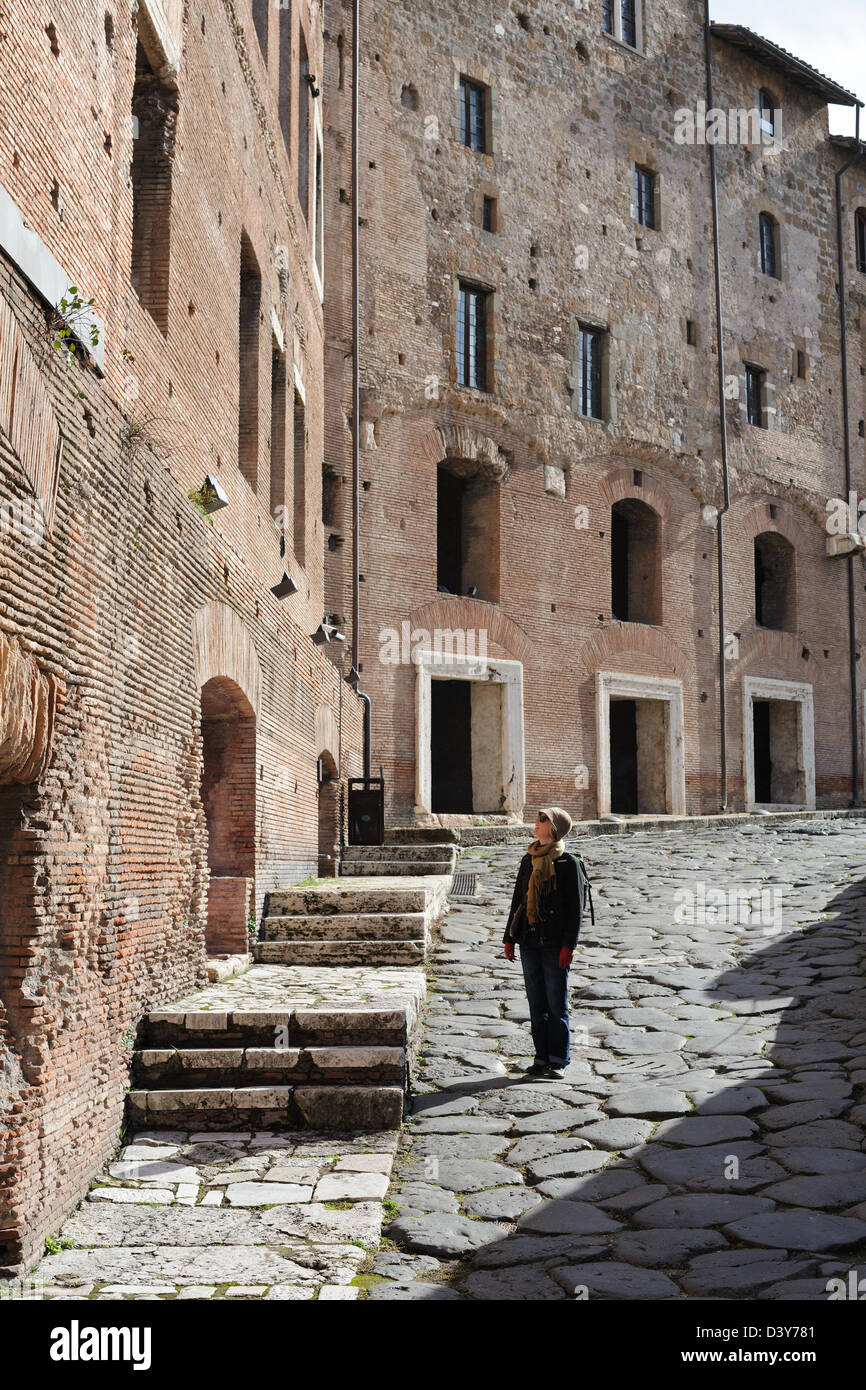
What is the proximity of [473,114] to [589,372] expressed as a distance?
437cm

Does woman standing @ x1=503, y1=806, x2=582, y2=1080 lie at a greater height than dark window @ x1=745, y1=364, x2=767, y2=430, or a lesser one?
lesser

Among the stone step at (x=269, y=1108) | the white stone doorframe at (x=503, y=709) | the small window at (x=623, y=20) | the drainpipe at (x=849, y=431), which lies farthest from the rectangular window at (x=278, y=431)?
the drainpipe at (x=849, y=431)

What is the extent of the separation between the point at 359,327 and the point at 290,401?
19.3 feet

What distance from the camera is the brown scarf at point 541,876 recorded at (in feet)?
21.5

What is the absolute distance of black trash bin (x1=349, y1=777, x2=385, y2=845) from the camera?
1402 cm

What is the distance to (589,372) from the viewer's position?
20141mm

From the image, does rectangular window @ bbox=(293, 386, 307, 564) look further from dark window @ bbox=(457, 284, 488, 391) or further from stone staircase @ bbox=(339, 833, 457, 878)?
dark window @ bbox=(457, 284, 488, 391)

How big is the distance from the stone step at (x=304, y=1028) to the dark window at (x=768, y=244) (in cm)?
2089

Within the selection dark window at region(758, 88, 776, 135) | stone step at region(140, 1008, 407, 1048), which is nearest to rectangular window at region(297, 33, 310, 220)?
stone step at region(140, 1008, 407, 1048)

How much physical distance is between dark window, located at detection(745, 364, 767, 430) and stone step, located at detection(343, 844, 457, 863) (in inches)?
522

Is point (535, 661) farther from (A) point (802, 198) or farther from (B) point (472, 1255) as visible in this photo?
(B) point (472, 1255)

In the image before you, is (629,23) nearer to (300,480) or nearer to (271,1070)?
(300,480)

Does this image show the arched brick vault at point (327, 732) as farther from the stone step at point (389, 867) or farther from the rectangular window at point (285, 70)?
the rectangular window at point (285, 70)

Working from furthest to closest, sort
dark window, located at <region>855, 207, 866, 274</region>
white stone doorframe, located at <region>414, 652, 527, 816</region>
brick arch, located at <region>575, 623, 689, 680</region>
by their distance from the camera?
dark window, located at <region>855, 207, 866, 274</region> < brick arch, located at <region>575, 623, 689, 680</region> < white stone doorframe, located at <region>414, 652, 527, 816</region>
